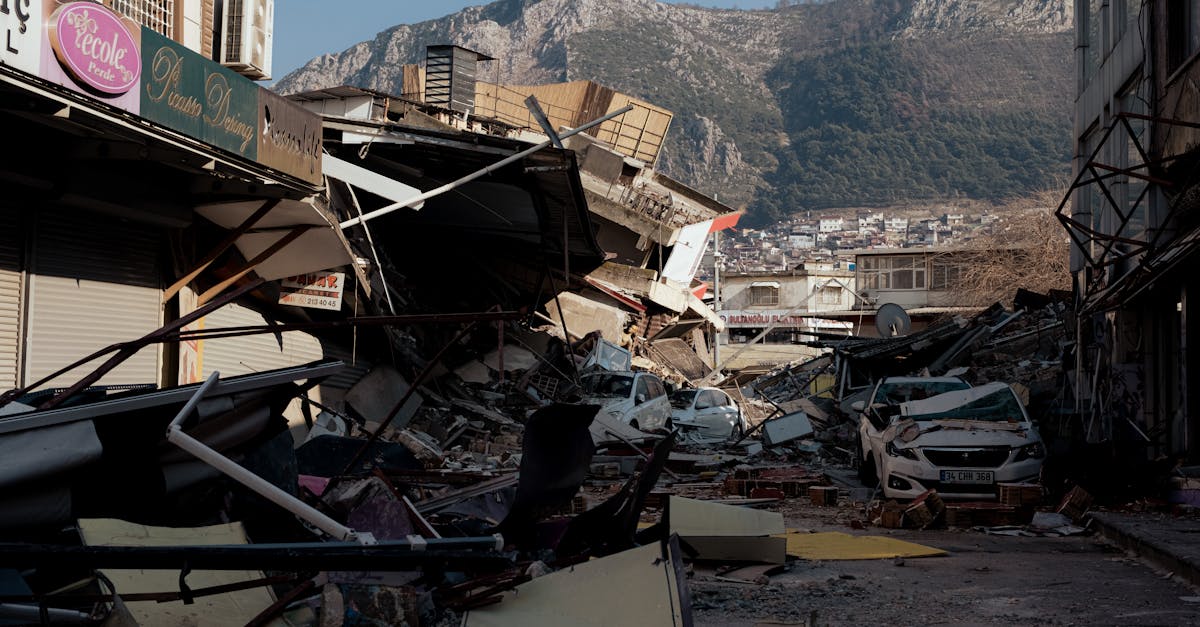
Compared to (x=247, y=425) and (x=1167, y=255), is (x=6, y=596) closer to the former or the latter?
(x=247, y=425)

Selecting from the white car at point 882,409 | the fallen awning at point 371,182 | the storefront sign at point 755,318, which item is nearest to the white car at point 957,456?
the white car at point 882,409

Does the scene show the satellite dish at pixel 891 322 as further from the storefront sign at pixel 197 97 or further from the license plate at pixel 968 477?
the storefront sign at pixel 197 97

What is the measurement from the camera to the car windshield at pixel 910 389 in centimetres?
1817

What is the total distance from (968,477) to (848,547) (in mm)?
3561

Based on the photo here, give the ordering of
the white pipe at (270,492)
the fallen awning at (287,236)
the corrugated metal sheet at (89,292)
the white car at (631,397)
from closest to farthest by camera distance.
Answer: the white pipe at (270,492) → the corrugated metal sheet at (89,292) → the fallen awning at (287,236) → the white car at (631,397)

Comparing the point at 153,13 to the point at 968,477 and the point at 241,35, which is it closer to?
the point at 241,35

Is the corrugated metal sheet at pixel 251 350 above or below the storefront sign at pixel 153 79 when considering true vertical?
below

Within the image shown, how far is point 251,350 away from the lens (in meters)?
18.0

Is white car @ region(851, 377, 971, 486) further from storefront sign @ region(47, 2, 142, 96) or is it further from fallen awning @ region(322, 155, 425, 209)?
storefront sign @ region(47, 2, 142, 96)

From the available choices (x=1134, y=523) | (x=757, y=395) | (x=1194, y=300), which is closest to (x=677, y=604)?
(x=1134, y=523)

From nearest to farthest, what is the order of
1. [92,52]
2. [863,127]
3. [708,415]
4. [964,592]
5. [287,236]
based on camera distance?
1. [964,592]
2. [92,52]
3. [287,236]
4. [708,415]
5. [863,127]

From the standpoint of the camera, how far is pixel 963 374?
90.0 ft

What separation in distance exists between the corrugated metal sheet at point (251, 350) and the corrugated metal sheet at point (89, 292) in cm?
127

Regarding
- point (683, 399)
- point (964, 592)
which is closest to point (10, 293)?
point (964, 592)
